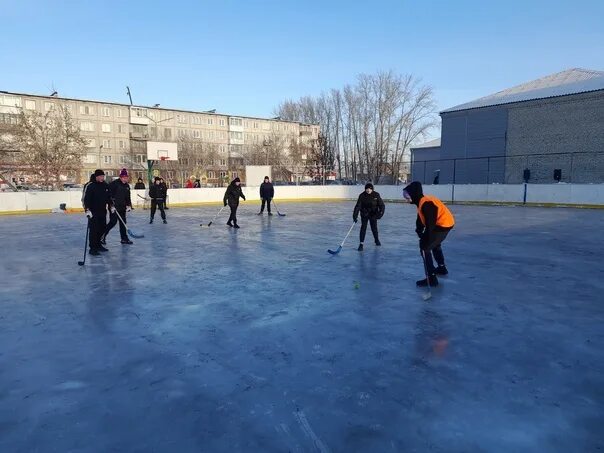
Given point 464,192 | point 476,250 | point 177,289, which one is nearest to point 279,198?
point 464,192

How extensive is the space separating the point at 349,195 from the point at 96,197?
80.2ft

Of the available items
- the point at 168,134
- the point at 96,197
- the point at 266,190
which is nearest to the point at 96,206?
the point at 96,197

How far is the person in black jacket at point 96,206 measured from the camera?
29.1 ft

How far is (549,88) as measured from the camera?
3362 cm

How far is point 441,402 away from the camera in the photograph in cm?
→ 297

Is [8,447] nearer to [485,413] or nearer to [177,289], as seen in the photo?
[485,413]

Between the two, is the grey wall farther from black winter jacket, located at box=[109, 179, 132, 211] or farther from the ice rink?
black winter jacket, located at box=[109, 179, 132, 211]

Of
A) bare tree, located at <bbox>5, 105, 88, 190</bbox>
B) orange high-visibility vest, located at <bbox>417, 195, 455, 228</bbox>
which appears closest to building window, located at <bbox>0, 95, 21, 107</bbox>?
bare tree, located at <bbox>5, 105, 88, 190</bbox>

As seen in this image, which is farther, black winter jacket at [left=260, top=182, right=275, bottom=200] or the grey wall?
the grey wall

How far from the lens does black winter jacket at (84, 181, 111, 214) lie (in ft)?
29.0

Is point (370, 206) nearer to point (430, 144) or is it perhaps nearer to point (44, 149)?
point (44, 149)

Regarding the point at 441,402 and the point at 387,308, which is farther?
the point at 387,308

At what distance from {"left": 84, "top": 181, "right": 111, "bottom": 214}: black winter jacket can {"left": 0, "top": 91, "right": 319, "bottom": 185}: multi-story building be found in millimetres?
41252

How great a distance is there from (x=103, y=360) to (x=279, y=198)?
27043 millimetres
